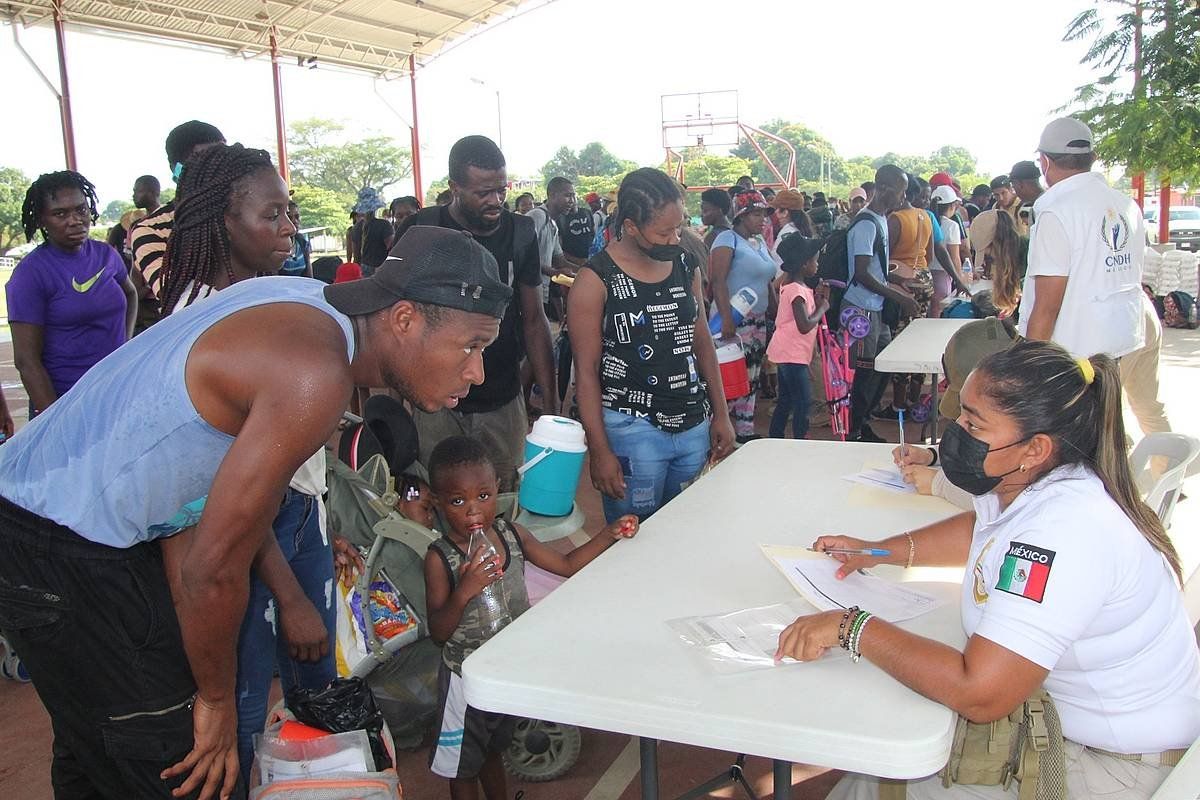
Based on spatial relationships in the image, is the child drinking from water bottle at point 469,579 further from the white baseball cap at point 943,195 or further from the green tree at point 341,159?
the green tree at point 341,159

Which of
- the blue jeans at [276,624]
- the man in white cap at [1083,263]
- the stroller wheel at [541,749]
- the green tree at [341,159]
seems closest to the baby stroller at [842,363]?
the man in white cap at [1083,263]

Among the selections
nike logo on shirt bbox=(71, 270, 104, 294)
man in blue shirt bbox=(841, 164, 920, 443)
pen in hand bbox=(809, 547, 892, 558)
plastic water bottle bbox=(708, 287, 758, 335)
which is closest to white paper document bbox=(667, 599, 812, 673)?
pen in hand bbox=(809, 547, 892, 558)

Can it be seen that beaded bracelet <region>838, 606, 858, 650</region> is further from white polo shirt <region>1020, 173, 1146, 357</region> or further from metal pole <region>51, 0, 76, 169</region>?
metal pole <region>51, 0, 76, 169</region>

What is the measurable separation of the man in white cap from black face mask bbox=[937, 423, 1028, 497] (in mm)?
2258

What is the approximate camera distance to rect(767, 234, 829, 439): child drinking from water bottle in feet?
17.8

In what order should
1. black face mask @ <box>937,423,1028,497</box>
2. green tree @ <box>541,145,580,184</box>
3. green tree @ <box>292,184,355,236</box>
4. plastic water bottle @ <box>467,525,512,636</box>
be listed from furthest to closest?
green tree @ <box>541,145,580,184</box> < green tree @ <box>292,184,355,236</box> < plastic water bottle @ <box>467,525,512,636</box> < black face mask @ <box>937,423,1028,497</box>

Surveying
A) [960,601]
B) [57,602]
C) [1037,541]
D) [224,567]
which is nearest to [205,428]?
[224,567]

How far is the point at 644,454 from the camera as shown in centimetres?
296

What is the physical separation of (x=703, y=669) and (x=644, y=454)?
1.51 meters

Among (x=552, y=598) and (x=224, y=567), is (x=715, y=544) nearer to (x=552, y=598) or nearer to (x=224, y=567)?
(x=552, y=598)

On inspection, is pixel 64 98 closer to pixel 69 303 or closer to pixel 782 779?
pixel 69 303

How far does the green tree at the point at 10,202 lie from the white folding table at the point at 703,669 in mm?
29307

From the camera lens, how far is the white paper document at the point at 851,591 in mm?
1735

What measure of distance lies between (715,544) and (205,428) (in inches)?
43.9
